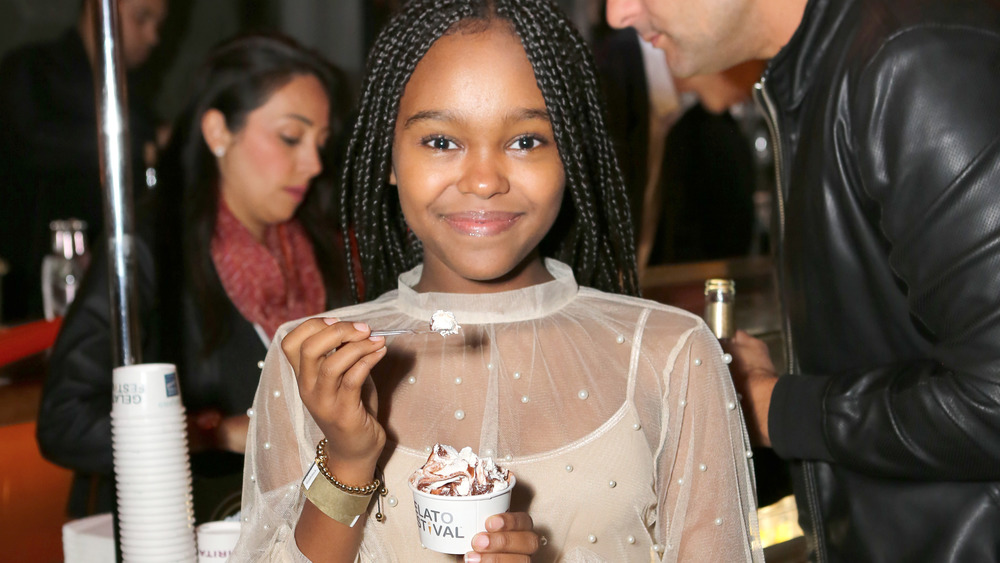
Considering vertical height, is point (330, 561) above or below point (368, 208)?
below

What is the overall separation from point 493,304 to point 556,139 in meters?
0.35

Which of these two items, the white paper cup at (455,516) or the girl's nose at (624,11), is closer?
the white paper cup at (455,516)

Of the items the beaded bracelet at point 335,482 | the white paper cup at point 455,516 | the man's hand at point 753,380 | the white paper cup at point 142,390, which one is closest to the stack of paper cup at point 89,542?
the white paper cup at point 142,390

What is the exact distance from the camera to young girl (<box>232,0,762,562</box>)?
1.67 meters

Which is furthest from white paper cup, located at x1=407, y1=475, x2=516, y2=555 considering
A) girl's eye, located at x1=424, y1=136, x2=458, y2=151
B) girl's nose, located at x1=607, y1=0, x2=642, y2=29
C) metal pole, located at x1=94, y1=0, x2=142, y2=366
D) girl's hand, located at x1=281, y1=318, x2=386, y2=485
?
girl's nose, located at x1=607, y1=0, x2=642, y2=29

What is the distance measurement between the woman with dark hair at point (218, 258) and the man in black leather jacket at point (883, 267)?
1.32m

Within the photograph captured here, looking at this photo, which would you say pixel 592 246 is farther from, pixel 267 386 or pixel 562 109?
pixel 267 386

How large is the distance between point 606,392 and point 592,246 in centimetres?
36

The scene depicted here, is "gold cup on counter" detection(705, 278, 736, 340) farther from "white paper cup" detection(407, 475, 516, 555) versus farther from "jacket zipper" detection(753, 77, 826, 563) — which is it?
"white paper cup" detection(407, 475, 516, 555)

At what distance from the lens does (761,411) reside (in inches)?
79.4

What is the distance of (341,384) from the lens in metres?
1.49

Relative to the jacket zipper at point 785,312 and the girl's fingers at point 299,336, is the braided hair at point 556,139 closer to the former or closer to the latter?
the jacket zipper at point 785,312

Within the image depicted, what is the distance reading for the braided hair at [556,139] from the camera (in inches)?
69.4

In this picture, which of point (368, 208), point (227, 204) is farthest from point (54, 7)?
point (368, 208)
